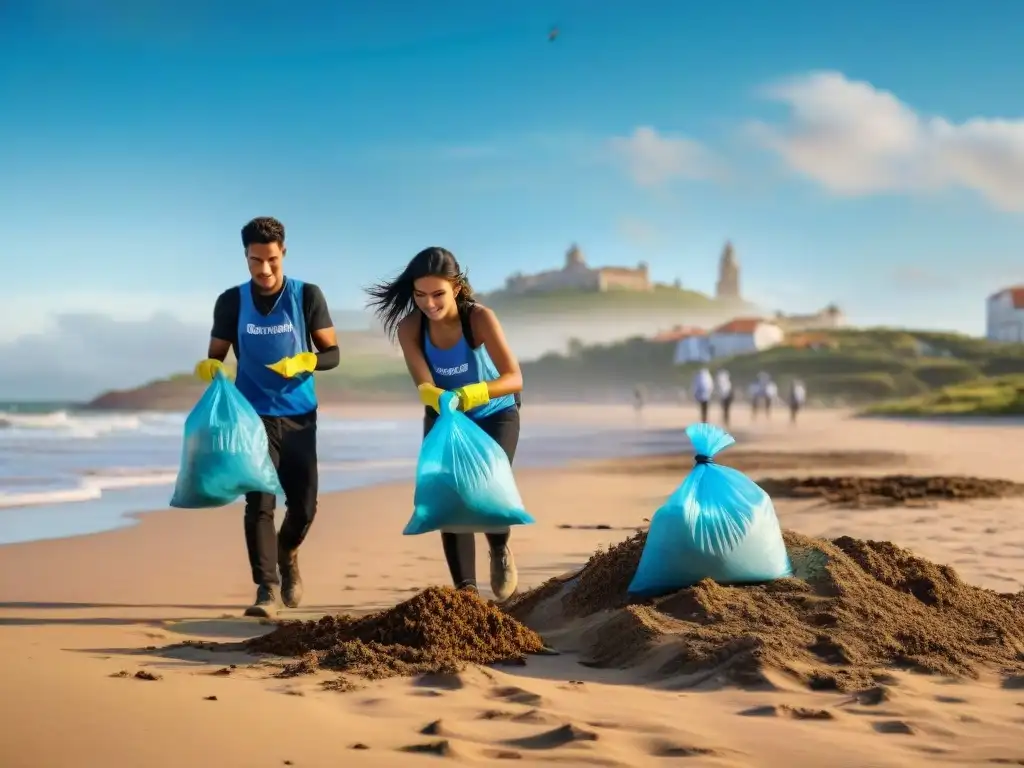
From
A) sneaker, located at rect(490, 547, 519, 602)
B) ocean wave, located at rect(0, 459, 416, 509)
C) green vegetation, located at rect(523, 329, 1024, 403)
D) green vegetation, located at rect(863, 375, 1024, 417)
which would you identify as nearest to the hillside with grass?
green vegetation, located at rect(523, 329, 1024, 403)

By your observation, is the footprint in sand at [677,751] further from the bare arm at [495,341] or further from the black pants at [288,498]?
the black pants at [288,498]

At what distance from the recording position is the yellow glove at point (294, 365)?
5.07 meters

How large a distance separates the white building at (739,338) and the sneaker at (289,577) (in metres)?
109

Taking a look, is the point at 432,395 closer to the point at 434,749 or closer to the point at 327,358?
the point at 327,358

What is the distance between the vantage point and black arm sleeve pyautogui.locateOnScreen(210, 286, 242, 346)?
17.1 ft

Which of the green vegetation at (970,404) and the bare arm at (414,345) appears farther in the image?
the green vegetation at (970,404)

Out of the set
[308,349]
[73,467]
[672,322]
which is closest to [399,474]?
[73,467]

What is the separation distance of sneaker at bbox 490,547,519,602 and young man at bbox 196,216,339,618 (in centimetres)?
89

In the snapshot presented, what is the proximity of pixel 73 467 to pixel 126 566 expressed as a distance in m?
8.75

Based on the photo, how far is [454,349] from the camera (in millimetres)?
4887

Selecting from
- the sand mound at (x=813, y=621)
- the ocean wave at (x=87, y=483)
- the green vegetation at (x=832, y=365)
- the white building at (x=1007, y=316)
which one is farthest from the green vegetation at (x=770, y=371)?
the sand mound at (x=813, y=621)

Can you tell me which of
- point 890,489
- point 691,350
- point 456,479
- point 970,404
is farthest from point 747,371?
point 456,479

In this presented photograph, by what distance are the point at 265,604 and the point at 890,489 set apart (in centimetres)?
699

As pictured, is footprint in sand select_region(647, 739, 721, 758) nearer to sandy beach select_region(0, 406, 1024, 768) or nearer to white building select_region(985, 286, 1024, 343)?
sandy beach select_region(0, 406, 1024, 768)
